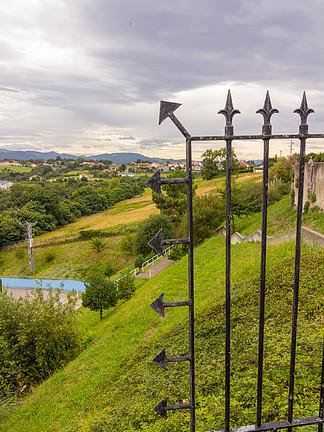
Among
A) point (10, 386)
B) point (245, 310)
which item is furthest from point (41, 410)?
point (245, 310)

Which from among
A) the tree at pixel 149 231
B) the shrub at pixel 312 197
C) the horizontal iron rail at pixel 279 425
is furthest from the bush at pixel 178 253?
the horizontal iron rail at pixel 279 425

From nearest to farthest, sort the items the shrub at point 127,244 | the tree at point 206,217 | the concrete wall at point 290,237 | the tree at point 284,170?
the concrete wall at point 290,237 → the tree at point 206,217 → the tree at point 284,170 → the shrub at point 127,244

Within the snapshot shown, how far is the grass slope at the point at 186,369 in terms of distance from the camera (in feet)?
12.2

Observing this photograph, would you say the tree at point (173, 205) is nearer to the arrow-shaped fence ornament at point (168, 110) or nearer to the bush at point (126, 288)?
the bush at point (126, 288)

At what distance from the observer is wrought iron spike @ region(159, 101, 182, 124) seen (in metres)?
1.88

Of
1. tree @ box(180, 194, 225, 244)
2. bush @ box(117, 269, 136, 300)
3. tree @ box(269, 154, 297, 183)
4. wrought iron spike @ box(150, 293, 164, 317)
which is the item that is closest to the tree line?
tree @ box(180, 194, 225, 244)

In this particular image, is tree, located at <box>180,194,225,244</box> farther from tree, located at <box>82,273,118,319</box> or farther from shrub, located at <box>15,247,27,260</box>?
shrub, located at <box>15,247,27,260</box>

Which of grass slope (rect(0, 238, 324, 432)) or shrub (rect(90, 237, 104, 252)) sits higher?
grass slope (rect(0, 238, 324, 432))

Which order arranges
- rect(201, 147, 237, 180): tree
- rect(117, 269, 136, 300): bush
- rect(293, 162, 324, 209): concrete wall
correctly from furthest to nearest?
rect(117, 269, 136, 300): bush → rect(293, 162, 324, 209): concrete wall → rect(201, 147, 237, 180): tree

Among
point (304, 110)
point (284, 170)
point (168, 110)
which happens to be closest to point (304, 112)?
point (304, 110)

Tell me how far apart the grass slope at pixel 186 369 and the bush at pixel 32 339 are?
108 cm

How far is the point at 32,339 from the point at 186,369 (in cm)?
579

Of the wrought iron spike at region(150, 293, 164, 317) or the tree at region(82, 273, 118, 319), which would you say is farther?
the tree at region(82, 273, 118, 319)

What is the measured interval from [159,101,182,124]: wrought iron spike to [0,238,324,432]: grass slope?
3.04 meters
